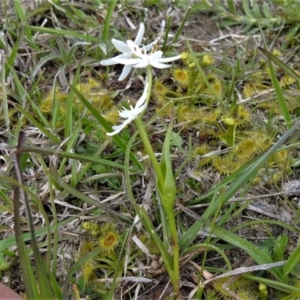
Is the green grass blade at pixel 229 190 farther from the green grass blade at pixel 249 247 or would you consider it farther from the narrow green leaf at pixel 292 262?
the narrow green leaf at pixel 292 262

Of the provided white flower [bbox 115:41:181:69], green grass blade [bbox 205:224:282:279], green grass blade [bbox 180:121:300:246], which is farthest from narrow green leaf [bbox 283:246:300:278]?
white flower [bbox 115:41:181:69]

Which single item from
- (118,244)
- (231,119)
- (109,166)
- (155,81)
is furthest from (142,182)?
(155,81)

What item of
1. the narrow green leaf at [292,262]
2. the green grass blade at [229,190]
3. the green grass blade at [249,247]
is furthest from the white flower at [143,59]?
the narrow green leaf at [292,262]

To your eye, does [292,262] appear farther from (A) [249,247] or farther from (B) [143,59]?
(B) [143,59]

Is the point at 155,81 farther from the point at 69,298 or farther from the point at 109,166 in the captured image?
the point at 69,298

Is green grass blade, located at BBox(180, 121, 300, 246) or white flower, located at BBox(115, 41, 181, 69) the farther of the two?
green grass blade, located at BBox(180, 121, 300, 246)

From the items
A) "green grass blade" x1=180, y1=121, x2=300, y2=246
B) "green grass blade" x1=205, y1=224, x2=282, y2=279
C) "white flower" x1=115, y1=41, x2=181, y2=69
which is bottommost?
"green grass blade" x1=205, y1=224, x2=282, y2=279

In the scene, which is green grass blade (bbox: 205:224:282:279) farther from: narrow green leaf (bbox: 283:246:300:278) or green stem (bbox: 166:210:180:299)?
green stem (bbox: 166:210:180:299)

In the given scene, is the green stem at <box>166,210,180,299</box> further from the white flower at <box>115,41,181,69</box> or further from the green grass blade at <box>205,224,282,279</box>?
the white flower at <box>115,41,181,69</box>

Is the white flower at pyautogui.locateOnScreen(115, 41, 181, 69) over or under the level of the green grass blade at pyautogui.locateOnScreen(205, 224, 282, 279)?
over
